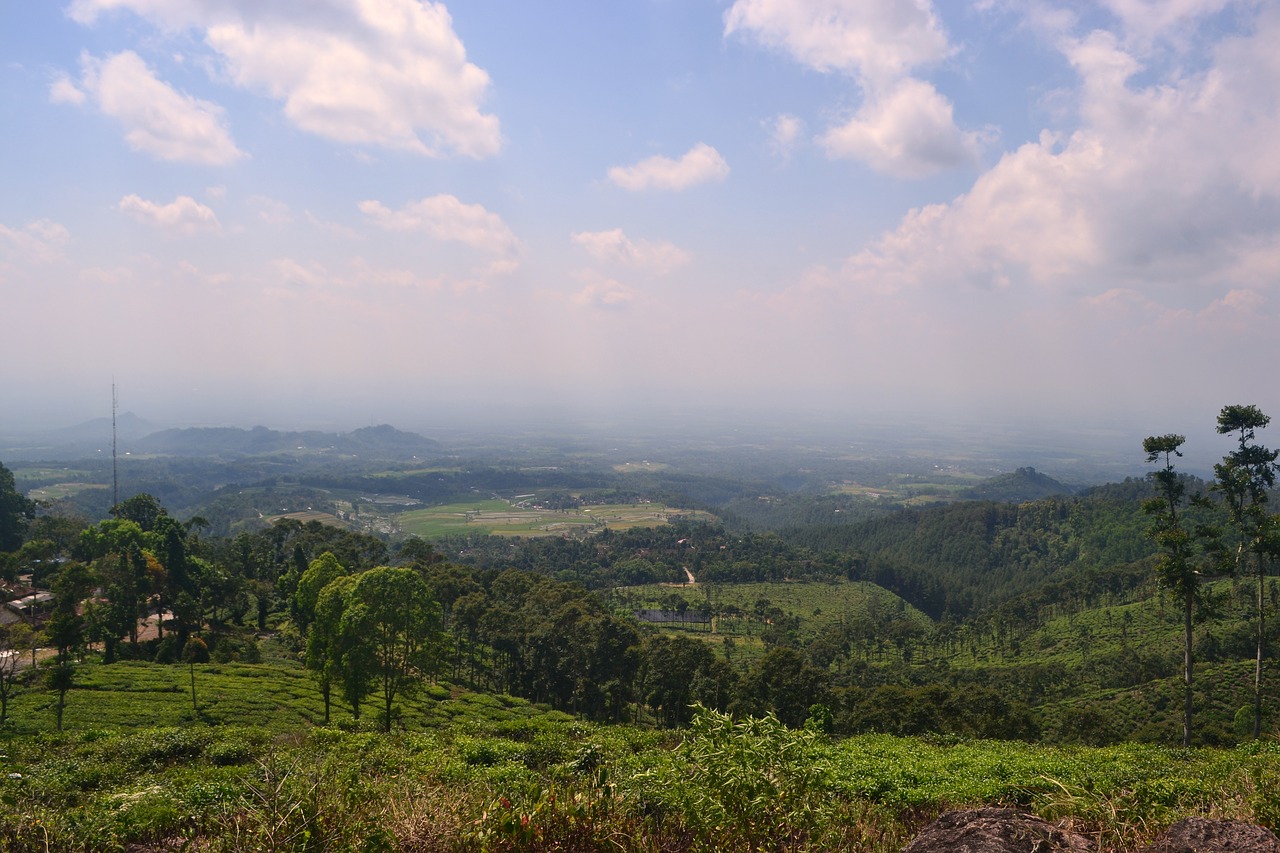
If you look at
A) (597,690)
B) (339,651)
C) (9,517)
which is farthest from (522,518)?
(339,651)

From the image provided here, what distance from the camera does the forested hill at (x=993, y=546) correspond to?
83125 mm

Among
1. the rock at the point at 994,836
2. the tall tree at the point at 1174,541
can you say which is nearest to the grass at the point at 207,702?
the rock at the point at 994,836

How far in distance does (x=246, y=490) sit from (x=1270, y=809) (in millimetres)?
152905

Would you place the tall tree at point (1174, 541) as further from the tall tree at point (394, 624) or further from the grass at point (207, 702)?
the grass at point (207, 702)

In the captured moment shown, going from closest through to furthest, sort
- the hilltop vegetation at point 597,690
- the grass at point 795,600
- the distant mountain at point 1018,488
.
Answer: the hilltop vegetation at point 597,690, the grass at point 795,600, the distant mountain at point 1018,488

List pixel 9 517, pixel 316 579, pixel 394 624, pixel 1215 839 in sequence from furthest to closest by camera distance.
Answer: pixel 9 517, pixel 316 579, pixel 394 624, pixel 1215 839

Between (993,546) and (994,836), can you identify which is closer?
(994,836)

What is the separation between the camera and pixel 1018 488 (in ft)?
543

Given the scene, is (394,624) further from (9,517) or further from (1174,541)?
(9,517)

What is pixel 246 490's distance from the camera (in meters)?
128

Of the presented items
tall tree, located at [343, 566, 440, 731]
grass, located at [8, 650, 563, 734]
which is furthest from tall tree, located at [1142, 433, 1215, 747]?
grass, located at [8, 650, 563, 734]

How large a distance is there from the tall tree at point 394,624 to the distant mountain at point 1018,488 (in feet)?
559

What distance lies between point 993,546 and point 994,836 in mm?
112405

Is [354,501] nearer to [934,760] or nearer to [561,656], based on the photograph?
[561,656]
